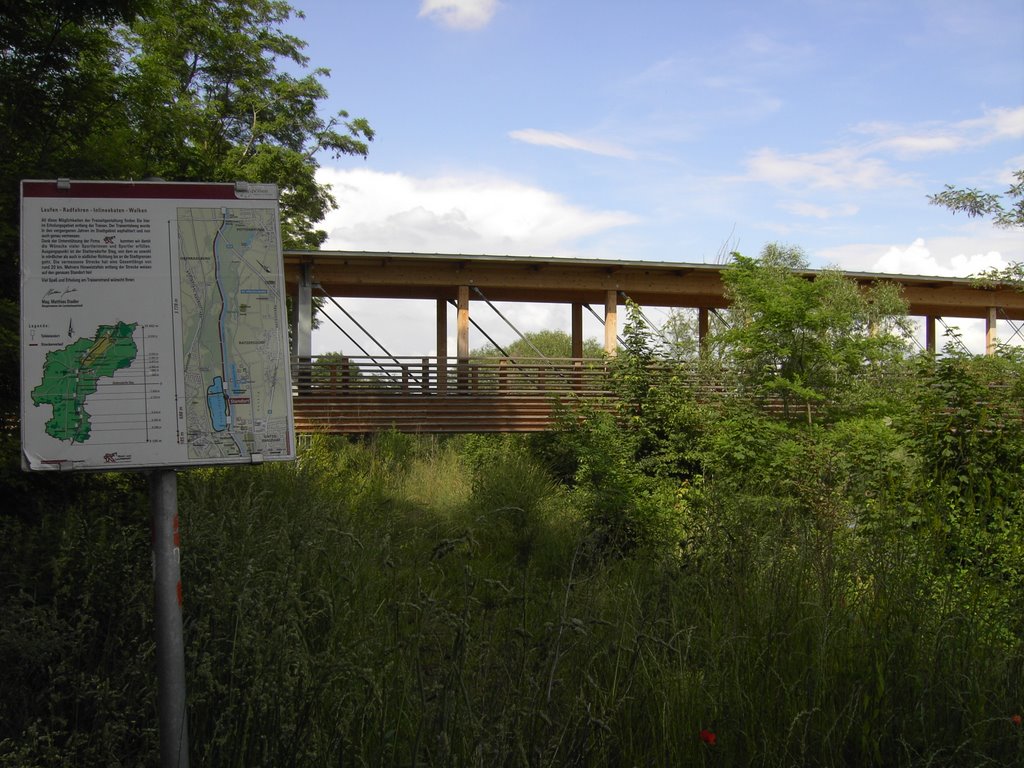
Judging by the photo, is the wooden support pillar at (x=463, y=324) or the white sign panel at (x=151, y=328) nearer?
the white sign panel at (x=151, y=328)

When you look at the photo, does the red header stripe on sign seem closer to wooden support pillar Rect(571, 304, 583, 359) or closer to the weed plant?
the weed plant

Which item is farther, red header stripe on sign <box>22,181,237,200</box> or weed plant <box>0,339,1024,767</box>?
red header stripe on sign <box>22,181,237,200</box>

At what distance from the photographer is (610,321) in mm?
21859

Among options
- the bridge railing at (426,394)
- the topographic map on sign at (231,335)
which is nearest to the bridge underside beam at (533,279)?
the bridge railing at (426,394)

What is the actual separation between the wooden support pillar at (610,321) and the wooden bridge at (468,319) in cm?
3

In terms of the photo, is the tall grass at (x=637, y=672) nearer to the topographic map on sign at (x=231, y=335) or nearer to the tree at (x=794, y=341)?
the topographic map on sign at (x=231, y=335)

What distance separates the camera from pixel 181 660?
2.82 m

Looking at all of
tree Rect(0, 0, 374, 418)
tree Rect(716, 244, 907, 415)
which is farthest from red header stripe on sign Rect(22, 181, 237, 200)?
tree Rect(716, 244, 907, 415)

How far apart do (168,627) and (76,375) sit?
0.93 meters

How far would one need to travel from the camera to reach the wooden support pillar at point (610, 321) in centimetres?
2181

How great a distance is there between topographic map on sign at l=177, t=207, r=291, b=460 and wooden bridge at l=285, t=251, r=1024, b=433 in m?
10.9

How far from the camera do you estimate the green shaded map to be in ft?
9.30

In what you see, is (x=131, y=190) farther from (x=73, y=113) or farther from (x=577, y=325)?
(x=577, y=325)

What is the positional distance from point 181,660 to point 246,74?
24098 millimetres
